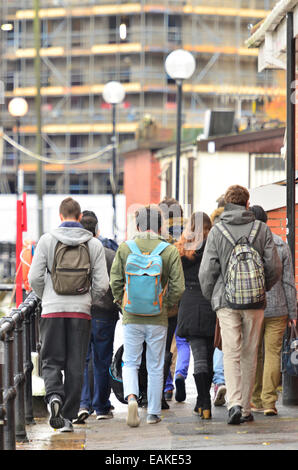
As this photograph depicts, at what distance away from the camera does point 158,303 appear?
24.5 feet

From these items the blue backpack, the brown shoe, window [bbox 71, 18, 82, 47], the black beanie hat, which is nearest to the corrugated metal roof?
the black beanie hat

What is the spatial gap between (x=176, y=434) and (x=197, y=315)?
1.25 metres

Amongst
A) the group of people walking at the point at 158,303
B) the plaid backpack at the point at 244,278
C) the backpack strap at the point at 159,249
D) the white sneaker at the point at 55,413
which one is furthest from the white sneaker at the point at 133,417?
the backpack strap at the point at 159,249

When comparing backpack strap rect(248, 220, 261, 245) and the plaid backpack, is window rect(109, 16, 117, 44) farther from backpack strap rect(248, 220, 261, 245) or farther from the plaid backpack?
the plaid backpack

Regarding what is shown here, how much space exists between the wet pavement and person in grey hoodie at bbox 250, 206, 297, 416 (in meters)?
0.24

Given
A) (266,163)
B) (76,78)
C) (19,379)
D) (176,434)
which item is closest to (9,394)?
(19,379)

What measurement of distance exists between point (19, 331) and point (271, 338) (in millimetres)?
2374

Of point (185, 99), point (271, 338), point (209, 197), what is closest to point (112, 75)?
point (185, 99)

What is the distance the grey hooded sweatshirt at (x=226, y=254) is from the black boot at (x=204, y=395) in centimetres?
71

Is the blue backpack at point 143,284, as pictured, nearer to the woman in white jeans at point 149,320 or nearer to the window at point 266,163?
the woman in white jeans at point 149,320

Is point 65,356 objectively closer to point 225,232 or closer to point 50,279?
point 50,279

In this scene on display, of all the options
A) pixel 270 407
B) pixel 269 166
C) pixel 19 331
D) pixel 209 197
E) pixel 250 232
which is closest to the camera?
pixel 19 331

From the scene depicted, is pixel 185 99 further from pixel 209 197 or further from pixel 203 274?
pixel 203 274

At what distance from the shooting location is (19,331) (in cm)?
669
